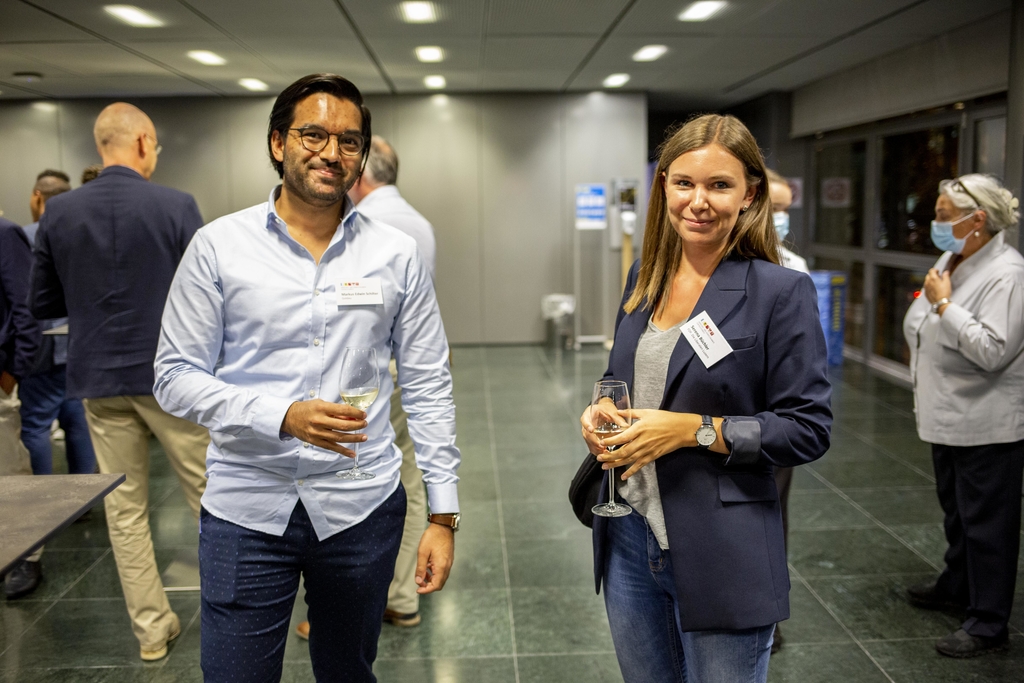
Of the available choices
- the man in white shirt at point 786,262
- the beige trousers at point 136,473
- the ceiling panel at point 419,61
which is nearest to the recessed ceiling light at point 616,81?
the ceiling panel at point 419,61

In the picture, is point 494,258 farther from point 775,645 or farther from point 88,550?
point 775,645

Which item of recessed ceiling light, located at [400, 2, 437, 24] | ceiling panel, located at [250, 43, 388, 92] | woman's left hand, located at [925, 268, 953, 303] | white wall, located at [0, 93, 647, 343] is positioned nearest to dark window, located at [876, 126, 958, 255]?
white wall, located at [0, 93, 647, 343]

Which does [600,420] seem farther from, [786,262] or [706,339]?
[786,262]

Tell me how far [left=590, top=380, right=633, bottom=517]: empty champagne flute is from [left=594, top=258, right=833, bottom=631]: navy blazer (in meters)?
→ 0.09

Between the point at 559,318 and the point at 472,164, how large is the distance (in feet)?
6.55

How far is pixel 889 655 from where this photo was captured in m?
3.00

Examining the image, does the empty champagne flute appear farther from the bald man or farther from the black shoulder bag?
the bald man

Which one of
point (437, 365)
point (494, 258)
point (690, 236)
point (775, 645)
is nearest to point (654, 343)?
point (690, 236)

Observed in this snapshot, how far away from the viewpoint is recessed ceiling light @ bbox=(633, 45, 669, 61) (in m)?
6.80

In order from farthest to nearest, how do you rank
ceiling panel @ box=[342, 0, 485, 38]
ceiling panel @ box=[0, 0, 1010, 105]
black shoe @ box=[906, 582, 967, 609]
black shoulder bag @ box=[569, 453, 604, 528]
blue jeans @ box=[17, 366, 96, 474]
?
ceiling panel @ box=[0, 0, 1010, 105]
ceiling panel @ box=[342, 0, 485, 38]
blue jeans @ box=[17, 366, 96, 474]
black shoe @ box=[906, 582, 967, 609]
black shoulder bag @ box=[569, 453, 604, 528]

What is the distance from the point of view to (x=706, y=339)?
1.61 metres

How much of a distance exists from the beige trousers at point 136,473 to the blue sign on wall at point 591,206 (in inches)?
260

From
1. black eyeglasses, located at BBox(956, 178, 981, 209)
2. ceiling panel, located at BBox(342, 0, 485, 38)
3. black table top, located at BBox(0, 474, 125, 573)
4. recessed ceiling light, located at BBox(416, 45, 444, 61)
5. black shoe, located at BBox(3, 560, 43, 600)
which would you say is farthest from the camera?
recessed ceiling light, located at BBox(416, 45, 444, 61)

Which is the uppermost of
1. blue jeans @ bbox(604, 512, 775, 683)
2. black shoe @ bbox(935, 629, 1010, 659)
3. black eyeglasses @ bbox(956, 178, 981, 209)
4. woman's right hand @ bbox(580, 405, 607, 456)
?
black eyeglasses @ bbox(956, 178, 981, 209)
